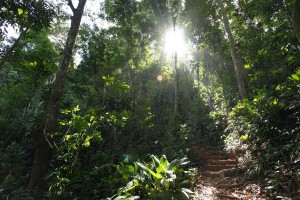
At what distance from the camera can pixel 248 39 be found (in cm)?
1220

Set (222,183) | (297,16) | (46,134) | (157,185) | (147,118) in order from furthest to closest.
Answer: (147,118) → (222,183) → (46,134) → (157,185) → (297,16)

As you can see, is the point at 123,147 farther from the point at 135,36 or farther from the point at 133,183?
the point at 135,36

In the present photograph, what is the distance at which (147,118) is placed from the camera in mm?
11562

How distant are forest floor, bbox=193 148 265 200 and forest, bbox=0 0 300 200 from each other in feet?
0.12

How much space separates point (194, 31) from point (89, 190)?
1367 centimetres

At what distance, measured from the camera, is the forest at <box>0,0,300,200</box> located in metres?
5.16

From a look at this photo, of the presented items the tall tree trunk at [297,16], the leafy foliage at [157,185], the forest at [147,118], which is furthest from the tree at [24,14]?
the tall tree trunk at [297,16]

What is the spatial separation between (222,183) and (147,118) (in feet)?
20.1

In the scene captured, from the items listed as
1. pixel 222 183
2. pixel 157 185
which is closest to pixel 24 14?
pixel 157 185

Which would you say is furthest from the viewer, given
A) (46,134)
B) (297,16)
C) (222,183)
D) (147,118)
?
(147,118)

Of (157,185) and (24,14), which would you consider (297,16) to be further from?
(24,14)

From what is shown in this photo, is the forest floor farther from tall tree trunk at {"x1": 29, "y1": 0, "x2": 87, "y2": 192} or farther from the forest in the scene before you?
tall tree trunk at {"x1": 29, "y1": 0, "x2": 87, "y2": 192}

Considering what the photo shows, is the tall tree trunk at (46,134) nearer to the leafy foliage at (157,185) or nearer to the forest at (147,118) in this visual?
the forest at (147,118)

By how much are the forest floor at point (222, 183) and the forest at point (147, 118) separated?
36 mm
